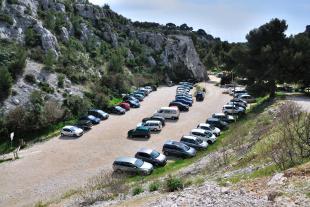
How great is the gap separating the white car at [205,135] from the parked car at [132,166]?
1015cm

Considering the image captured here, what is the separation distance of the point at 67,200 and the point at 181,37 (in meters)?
91.0

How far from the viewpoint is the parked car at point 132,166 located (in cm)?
3659

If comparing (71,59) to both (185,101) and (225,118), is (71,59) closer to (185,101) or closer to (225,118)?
(185,101)

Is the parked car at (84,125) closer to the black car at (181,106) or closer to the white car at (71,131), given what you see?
the white car at (71,131)

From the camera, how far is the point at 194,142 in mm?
43906

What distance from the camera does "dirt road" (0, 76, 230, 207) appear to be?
35.5 metres

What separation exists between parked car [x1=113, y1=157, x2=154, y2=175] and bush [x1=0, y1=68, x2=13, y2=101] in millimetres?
26501

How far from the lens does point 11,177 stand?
38.9 m

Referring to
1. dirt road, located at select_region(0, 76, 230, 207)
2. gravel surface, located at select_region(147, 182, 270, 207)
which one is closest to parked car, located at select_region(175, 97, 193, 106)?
dirt road, located at select_region(0, 76, 230, 207)

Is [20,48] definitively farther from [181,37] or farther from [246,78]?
[181,37]

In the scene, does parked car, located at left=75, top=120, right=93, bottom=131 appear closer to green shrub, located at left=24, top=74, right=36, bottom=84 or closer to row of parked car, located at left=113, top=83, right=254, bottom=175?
green shrub, located at left=24, top=74, right=36, bottom=84

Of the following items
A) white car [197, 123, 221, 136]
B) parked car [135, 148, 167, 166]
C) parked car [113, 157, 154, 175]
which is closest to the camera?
parked car [113, 157, 154, 175]

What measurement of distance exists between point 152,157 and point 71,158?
9.16 metres

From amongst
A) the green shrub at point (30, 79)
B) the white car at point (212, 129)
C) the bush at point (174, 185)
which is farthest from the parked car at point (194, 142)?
the green shrub at point (30, 79)
